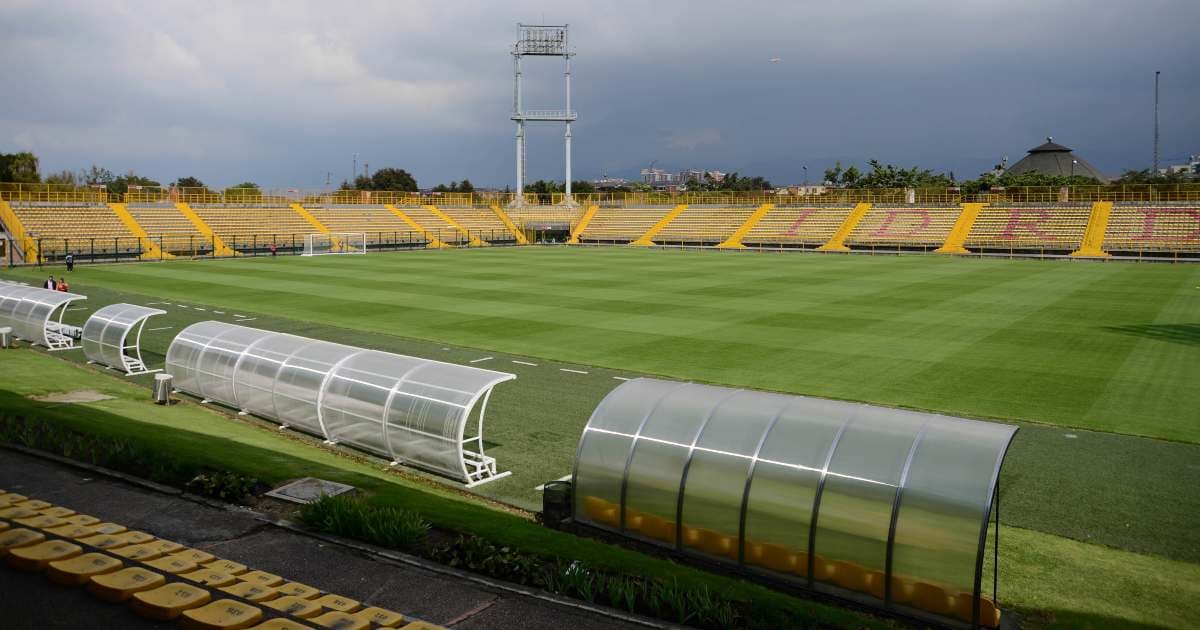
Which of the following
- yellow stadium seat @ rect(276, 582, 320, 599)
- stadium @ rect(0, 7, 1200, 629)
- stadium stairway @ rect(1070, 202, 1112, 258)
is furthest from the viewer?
stadium stairway @ rect(1070, 202, 1112, 258)

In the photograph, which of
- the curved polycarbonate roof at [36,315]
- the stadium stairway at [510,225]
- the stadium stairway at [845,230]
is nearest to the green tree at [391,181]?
the stadium stairway at [510,225]

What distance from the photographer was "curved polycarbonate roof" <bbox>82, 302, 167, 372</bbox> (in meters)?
22.5

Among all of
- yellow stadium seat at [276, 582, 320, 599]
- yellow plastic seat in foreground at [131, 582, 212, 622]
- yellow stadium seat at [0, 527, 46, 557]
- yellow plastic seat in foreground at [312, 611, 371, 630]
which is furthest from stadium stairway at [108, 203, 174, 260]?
yellow plastic seat in foreground at [312, 611, 371, 630]

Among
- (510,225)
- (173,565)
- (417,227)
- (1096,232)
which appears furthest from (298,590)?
(510,225)

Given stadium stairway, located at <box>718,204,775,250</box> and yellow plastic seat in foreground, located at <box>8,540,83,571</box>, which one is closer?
yellow plastic seat in foreground, located at <box>8,540,83,571</box>

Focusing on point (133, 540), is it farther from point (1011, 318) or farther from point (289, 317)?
point (1011, 318)

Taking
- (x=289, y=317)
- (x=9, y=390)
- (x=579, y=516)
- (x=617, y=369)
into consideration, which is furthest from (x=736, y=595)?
(x=289, y=317)

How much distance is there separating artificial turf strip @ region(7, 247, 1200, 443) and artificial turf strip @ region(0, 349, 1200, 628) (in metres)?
7.94

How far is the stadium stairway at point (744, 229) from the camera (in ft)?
260

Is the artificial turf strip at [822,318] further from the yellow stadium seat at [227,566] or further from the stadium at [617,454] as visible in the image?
the yellow stadium seat at [227,566]

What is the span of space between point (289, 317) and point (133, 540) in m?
23.5

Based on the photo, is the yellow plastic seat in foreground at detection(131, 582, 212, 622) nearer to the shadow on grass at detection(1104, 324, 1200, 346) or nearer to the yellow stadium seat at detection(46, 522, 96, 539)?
the yellow stadium seat at detection(46, 522, 96, 539)

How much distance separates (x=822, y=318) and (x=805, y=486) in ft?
76.3

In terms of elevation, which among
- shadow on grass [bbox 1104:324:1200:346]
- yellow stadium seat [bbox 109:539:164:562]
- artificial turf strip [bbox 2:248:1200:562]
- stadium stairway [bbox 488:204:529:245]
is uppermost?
stadium stairway [bbox 488:204:529:245]
